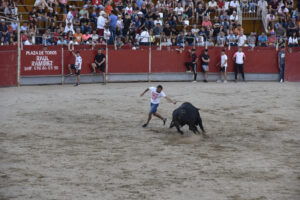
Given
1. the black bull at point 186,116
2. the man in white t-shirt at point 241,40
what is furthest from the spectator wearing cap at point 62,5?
the black bull at point 186,116

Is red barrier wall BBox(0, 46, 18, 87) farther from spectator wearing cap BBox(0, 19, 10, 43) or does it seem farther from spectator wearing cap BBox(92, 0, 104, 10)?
spectator wearing cap BBox(92, 0, 104, 10)

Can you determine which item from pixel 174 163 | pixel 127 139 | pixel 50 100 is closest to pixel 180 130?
pixel 127 139

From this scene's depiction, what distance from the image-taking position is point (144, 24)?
25875mm

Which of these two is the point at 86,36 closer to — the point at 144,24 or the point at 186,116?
the point at 144,24

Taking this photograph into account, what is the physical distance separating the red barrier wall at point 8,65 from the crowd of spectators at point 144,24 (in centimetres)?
52

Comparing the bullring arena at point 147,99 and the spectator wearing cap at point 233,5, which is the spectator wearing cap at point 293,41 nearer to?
the bullring arena at point 147,99

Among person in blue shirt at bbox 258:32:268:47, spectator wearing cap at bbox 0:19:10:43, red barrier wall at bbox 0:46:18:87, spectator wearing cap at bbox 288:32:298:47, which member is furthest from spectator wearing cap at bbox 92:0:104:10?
spectator wearing cap at bbox 288:32:298:47

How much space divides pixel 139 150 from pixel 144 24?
15.1 meters

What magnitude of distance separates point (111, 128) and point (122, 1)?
50.7 feet

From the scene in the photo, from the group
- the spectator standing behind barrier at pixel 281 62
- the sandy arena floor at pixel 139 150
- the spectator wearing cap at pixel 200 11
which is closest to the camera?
the sandy arena floor at pixel 139 150

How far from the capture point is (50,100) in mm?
18719

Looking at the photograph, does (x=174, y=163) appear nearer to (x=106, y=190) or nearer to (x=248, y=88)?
(x=106, y=190)

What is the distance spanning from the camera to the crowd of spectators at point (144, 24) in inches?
955

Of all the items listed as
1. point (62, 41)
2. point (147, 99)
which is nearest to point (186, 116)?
point (147, 99)
